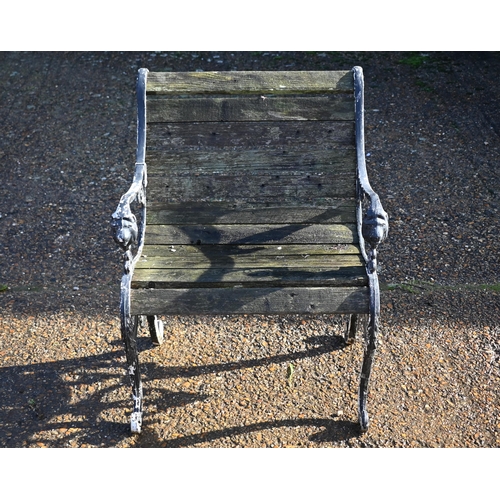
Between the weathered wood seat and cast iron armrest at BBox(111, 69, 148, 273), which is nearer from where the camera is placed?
cast iron armrest at BBox(111, 69, 148, 273)

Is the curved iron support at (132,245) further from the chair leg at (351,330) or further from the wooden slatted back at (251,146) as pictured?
the chair leg at (351,330)

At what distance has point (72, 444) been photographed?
2.93m

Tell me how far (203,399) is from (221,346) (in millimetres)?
371

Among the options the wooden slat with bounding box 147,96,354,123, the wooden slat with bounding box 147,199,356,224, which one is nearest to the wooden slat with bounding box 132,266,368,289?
the wooden slat with bounding box 147,199,356,224

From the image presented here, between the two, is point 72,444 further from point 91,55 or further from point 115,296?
point 91,55

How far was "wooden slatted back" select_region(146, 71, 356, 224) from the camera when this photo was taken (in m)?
3.18

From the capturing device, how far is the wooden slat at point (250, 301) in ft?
8.84

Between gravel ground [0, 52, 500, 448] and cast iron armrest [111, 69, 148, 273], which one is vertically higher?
cast iron armrest [111, 69, 148, 273]

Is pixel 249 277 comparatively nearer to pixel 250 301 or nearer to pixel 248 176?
pixel 250 301

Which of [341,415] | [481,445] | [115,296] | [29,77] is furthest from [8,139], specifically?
[481,445]

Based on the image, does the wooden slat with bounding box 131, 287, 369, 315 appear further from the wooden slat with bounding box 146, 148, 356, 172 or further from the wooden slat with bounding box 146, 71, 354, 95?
the wooden slat with bounding box 146, 71, 354, 95

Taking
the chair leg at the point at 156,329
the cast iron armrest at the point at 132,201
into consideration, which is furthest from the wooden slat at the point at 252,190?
the chair leg at the point at 156,329

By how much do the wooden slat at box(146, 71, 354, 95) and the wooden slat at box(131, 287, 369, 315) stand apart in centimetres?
102

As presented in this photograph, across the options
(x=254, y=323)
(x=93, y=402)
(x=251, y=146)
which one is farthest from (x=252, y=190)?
(x=93, y=402)
